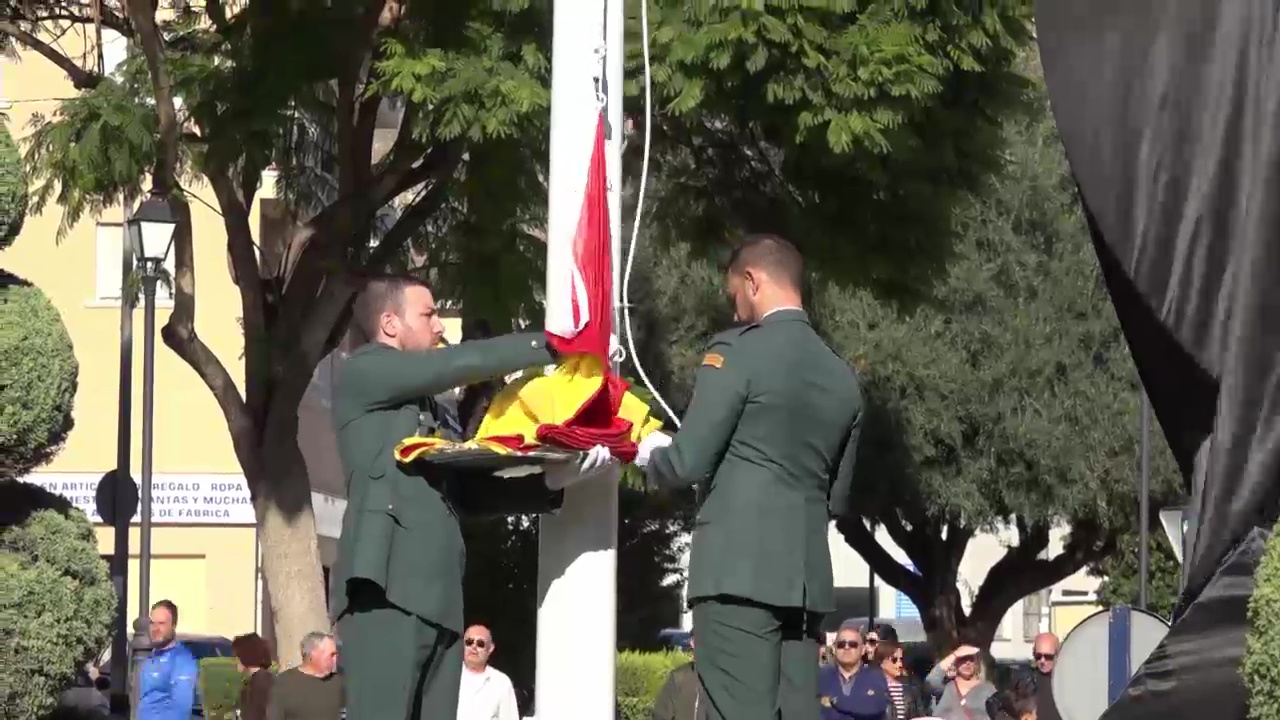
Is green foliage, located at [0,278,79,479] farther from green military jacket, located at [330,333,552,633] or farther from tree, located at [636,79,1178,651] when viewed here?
tree, located at [636,79,1178,651]

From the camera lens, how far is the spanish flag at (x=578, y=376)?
6.20m

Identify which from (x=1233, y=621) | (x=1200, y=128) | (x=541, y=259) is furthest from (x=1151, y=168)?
(x=541, y=259)

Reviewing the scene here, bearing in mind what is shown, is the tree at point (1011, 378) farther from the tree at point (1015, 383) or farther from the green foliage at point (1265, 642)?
the green foliage at point (1265, 642)

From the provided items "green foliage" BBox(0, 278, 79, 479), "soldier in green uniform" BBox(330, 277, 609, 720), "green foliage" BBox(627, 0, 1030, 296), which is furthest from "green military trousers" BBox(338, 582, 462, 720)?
"green foliage" BBox(627, 0, 1030, 296)

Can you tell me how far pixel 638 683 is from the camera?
2278 centimetres

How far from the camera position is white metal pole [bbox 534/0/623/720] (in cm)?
636

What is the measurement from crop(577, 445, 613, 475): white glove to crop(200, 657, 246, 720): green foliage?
412 inches

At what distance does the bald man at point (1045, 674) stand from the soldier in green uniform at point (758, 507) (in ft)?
20.2

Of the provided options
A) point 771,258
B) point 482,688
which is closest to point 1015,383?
point 482,688

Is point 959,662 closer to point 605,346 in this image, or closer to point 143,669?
point 143,669

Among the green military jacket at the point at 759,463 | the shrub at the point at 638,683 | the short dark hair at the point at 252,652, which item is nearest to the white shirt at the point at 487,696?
the short dark hair at the point at 252,652

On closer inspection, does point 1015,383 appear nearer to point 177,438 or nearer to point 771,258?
point 177,438

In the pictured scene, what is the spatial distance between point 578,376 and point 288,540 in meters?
11.0

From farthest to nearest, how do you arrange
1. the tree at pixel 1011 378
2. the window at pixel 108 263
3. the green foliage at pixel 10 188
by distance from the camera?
1. the window at pixel 108 263
2. the tree at pixel 1011 378
3. the green foliage at pixel 10 188
